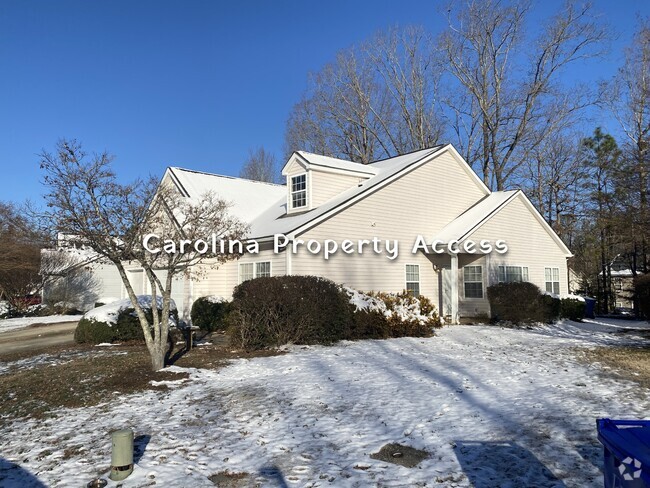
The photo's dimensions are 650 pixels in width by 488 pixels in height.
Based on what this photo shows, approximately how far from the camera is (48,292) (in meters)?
28.3

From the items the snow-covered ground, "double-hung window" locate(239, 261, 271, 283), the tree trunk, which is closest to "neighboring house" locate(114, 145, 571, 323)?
"double-hung window" locate(239, 261, 271, 283)

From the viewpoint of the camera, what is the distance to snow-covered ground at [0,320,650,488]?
4883mm

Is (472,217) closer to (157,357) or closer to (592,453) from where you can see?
(157,357)

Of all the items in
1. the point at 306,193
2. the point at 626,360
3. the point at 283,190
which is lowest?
the point at 626,360

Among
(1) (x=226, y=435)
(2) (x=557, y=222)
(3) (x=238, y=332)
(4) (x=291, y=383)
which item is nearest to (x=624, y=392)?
(4) (x=291, y=383)

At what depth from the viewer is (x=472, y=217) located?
19469 millimetres

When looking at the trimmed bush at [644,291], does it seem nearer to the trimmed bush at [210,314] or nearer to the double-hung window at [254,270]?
the double-hung window at [254,270]

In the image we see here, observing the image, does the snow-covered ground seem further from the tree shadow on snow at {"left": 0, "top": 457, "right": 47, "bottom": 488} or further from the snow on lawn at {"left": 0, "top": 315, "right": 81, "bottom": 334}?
the snow on lawn at {"left": 0, "top": 315, "right": 81, "bottom": 334}

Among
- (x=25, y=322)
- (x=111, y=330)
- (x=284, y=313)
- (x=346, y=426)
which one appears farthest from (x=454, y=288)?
(x=25, y=322)

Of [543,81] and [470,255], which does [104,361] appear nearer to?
[470,255]

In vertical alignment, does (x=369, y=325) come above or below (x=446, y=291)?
below

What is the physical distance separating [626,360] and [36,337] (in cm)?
1742

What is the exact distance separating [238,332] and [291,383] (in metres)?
Result: 3.98

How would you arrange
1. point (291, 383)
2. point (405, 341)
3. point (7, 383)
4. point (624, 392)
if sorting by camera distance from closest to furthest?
1. point (624, 392)
2. point (291, 383)
3. point (7, 383)
4. point (405, 341)
